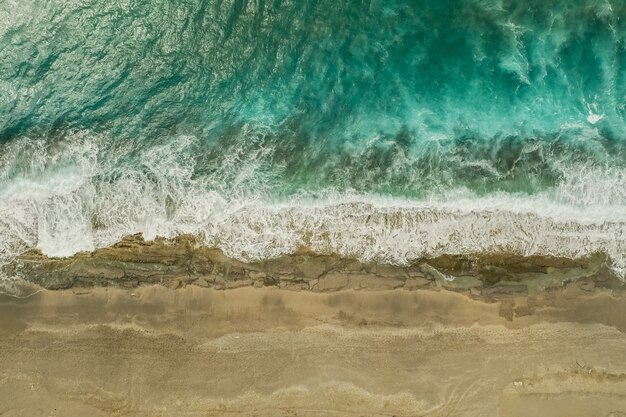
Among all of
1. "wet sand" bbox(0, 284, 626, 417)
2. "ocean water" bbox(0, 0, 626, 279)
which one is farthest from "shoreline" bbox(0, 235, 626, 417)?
"ocean water" bbox(0, 0, 626, 279)

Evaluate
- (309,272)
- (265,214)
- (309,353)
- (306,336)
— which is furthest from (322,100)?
(309,353)

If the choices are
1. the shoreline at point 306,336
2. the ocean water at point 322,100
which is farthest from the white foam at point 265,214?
the shoreline at point 306,336

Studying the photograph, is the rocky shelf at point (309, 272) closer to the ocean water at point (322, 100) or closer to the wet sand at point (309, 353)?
the wet sand at point (309, 353)

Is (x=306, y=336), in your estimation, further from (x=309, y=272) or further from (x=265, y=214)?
(x=265, y=214)

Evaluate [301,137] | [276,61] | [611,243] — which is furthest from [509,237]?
[276,61]

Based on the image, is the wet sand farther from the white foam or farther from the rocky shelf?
the white foam
